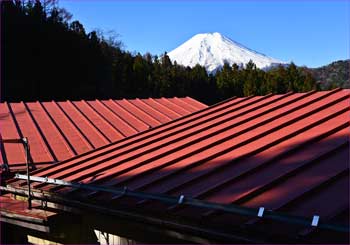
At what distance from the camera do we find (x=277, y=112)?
18.2 feet

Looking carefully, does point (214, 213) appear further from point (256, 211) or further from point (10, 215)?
point (10, 215)

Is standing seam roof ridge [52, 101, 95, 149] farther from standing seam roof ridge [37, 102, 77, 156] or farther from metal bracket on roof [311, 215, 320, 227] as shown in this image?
metal bracket on roof [311, 215, 320, 227]

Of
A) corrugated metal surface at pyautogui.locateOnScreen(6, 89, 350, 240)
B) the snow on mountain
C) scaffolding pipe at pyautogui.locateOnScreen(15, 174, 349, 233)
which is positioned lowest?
scaffolding pipe at pyautogui.locateOnScreen(15, 174, 349, 233)

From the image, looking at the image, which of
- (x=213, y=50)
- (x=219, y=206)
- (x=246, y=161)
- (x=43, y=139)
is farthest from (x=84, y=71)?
(x=213, y=50)

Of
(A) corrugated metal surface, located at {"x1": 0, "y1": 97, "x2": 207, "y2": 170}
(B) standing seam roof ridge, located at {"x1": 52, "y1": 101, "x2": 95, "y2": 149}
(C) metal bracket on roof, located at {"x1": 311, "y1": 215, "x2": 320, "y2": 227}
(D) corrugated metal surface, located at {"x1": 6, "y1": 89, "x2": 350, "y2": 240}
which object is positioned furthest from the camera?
(B) standing seam roof ridge, located at {"x1": 52, "y1": 101, "x2": 95, "y2": 149}

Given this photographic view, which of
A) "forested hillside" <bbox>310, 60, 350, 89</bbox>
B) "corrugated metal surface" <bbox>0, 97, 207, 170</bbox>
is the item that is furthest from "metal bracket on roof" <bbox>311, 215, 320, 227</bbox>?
"forested hillside" <bbox>310, 60, 350, 89</bbox>

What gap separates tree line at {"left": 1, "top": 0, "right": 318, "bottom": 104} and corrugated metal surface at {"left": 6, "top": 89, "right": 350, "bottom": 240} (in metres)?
17.6

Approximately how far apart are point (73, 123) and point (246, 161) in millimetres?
5129

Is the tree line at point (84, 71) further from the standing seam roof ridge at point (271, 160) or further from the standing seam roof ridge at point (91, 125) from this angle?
the standing seam roof ridge at point (271, 160)

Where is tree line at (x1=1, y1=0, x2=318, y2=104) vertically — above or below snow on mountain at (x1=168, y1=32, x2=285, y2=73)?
below

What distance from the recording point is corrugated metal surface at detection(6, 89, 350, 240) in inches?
120

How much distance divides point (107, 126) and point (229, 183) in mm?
4995

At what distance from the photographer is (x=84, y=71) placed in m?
26.0

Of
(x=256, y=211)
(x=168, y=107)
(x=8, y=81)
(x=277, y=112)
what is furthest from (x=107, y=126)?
(x=8, y=81)
